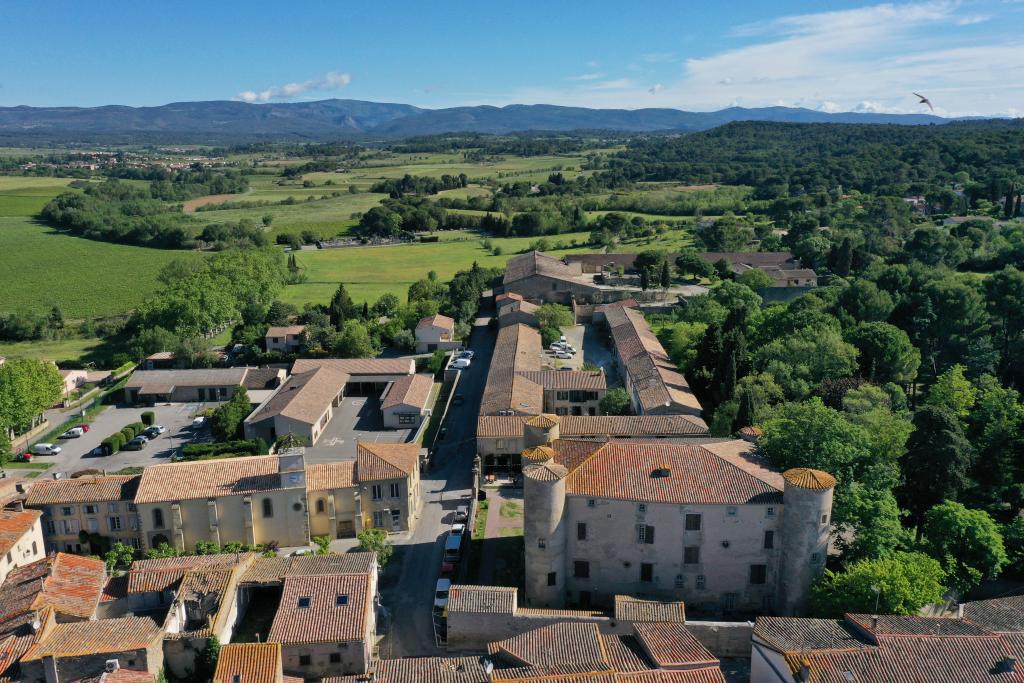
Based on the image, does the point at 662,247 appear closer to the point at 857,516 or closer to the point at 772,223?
the point at 772,223

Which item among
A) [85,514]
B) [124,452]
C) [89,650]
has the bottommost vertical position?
[124,452]

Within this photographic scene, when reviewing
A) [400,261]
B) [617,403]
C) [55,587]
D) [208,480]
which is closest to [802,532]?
[617,403]

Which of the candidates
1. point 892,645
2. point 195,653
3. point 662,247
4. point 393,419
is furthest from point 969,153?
point 195,653

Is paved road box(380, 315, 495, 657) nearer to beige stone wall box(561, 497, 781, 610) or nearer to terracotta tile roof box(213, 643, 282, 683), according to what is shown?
terracotta tile roof box(213, 643, 282, 683)

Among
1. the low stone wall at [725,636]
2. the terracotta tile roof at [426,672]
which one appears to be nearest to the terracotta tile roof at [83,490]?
the terracotta tile roof at [426,672]

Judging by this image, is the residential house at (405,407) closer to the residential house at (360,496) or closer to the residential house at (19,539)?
the residential house at (360,496)

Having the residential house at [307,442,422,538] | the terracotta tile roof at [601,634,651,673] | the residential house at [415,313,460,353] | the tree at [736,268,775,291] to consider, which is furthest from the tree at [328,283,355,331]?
the terracotta tile roof at [601,634,651,673]

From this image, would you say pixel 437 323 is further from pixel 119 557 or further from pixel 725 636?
pixel 725 636

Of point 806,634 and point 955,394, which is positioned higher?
point 955,394

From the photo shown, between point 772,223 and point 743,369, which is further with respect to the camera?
point 772,223
